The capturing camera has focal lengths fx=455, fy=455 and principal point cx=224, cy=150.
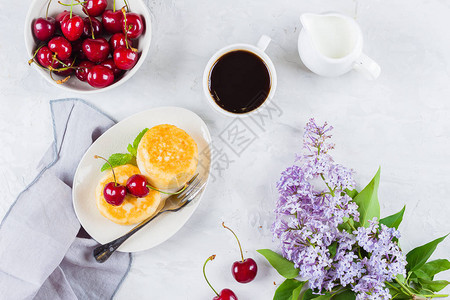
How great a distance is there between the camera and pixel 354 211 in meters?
0.93

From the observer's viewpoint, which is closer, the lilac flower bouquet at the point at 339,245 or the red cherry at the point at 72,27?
the lilac flower bouquet at the point at 339,245

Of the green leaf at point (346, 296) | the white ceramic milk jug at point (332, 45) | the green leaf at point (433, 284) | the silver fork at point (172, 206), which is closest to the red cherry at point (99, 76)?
the silver fork at point (172, 206)

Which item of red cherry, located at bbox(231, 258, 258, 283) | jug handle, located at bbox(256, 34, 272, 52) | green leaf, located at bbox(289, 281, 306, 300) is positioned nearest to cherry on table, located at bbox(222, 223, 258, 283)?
red cherry, located at bbox(231, 258, 258, 283)

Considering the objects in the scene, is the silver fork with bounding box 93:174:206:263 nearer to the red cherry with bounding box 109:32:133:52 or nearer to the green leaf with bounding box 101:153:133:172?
the green leaf with bounding box 101:153:133:172

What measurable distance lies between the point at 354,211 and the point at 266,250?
9.5 inches

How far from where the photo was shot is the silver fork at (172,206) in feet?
3.48

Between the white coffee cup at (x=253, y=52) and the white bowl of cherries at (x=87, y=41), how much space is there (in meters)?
0.15

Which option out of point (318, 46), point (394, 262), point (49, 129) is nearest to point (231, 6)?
point (318, 46)

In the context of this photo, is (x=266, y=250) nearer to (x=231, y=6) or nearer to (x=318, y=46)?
(x=318, y=46)

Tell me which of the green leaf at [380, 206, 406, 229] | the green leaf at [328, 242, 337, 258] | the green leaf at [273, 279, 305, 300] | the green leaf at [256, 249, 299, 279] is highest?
the green leaf at [380, 206, 406, 229]

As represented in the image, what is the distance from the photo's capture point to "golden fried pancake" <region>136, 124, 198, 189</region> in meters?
1.03

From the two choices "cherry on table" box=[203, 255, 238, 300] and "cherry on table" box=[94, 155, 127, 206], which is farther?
"cherry on table" box=[203, 255, 238, 300]

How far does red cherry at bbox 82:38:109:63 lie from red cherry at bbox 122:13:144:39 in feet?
0.19

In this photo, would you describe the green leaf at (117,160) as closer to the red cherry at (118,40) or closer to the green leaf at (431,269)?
the red cherry at (118,40)
